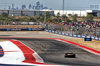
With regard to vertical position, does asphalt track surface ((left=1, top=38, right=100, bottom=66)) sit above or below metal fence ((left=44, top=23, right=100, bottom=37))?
below

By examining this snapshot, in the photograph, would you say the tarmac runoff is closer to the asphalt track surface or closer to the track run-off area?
the track run-off area

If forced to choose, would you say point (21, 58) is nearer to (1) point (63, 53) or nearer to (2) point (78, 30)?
(1) point (63, 53)

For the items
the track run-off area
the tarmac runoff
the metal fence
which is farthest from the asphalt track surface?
the metal fence

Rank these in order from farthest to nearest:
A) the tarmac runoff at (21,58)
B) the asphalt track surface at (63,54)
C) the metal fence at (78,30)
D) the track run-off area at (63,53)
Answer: the metal fence at (78,30) < the track run-off area at (63,53) < the asphalt track surface at (63,54) < the tarmac runoff at (21,58)

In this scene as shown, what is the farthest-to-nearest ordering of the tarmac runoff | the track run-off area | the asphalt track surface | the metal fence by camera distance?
1. the metal fence
2. the track run-off area
3. the asphalt track surface
4. the tarmac runoff

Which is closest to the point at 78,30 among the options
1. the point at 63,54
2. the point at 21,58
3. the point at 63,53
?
the point at 63,53

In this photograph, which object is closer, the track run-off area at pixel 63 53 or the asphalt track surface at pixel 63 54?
the asphalt track surface at pixel 63 54

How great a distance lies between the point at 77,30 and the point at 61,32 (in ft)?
33.4

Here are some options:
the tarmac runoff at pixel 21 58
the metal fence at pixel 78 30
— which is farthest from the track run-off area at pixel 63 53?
the metal fence at pixel 78 30

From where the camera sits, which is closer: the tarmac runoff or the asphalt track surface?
the tarmac runoff

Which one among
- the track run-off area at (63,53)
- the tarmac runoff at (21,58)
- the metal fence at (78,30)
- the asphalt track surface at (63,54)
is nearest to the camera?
the tarmac runoff at (21,58)

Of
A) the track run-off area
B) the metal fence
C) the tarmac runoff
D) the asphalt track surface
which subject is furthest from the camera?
the metal fence

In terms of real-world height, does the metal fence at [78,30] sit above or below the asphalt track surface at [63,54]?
above

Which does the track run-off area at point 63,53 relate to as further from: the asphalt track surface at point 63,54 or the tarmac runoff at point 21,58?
the tarmac runoff at point 21,58
